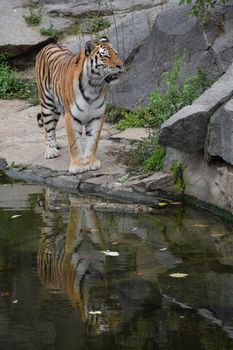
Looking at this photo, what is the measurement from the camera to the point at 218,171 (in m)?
7.43

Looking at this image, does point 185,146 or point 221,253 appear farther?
point 185,146

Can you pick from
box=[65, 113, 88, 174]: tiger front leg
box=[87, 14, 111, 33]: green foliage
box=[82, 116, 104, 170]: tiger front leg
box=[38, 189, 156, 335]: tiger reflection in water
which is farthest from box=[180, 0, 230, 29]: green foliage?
box=[38, 189, 156, 335]: tiger reflection in water

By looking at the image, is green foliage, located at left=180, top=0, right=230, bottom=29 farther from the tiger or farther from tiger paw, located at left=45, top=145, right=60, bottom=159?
tiger paw, located at left=45, top=145, right=60, bottom=159

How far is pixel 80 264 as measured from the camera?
20.5 ft

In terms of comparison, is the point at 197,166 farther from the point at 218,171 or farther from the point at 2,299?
the point at 2,299

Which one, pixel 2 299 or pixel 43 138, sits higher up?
pixel 43 138

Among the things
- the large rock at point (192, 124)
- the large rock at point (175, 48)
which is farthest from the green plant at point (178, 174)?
the large rock at point (175, 48)

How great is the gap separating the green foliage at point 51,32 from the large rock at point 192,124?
5.63 meters

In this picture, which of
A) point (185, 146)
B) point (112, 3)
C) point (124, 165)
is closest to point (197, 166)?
point (185, 146)

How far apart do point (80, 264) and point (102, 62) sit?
273cm

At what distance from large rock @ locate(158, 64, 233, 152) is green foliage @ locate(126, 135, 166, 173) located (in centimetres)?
84

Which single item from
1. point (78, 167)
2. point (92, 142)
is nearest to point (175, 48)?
point (92, 142)

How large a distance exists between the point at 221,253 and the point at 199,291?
2.77 feet

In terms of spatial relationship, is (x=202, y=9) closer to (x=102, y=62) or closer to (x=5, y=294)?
(x=102, y=62)
